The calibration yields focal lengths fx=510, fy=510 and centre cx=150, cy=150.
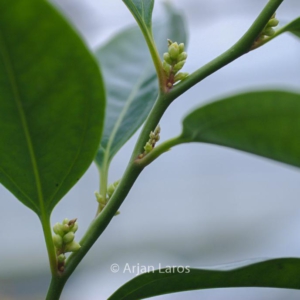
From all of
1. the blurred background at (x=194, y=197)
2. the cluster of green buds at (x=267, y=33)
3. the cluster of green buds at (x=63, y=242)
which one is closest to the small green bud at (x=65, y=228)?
the cluster of green buds at (x=63, y=242)

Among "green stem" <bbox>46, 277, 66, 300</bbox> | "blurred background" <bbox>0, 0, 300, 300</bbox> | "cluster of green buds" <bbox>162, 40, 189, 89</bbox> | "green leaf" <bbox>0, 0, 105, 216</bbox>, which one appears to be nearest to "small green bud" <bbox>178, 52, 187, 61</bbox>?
"cluster of green buds" <bbox>162, 40, 189, 89</bbox>

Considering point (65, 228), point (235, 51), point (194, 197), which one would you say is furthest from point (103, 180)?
point (194, 197)

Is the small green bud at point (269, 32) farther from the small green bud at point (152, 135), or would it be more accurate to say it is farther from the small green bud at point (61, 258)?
the small green bud at point (61, 258)

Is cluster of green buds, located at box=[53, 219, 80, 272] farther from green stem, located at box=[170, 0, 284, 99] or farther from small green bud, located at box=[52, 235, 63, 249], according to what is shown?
green stem, located at box=[170, 0, 284, 99]

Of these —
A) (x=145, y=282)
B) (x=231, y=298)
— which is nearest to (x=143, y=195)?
(x=231, y=298)

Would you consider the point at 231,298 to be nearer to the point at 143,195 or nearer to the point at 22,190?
the point at 143,195

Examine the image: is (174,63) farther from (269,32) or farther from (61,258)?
(61,258)
